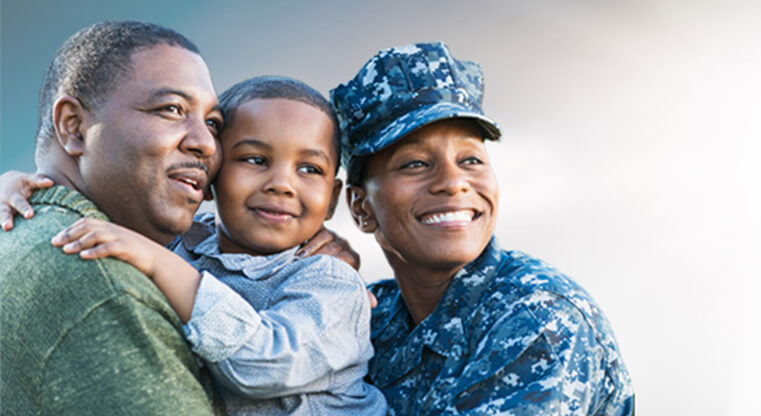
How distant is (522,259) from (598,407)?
712 millimetres

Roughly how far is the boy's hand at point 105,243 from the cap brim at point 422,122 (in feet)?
4.44

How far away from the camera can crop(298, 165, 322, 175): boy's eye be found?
123 inches

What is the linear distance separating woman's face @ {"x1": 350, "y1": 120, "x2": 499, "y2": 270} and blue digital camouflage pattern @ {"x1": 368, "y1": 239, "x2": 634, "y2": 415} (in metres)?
0.15

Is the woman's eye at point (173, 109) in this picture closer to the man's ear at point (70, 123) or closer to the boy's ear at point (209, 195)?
the man's ear at point (70, 123)

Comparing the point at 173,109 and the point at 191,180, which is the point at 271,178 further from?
the point at 173,109

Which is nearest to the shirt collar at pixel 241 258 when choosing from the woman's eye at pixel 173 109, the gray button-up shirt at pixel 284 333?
the gray button-up shirt at pixel 284 333

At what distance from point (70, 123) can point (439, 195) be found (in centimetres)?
157

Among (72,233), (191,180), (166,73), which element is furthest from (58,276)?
(166,73)

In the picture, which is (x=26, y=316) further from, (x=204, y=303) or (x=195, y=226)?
(x=195, y=226)

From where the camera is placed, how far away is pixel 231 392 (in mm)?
2598

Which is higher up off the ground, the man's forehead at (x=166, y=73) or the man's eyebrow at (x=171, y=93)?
the man's forehead at (x=166, y=73)

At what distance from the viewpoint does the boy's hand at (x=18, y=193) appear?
7.94 feet

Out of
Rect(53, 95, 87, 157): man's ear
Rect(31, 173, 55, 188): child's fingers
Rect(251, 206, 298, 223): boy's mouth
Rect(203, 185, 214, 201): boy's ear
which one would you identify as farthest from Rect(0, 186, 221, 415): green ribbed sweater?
Rect(203, 185, 214, 201): boy's ear

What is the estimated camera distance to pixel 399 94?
11.5 feet
